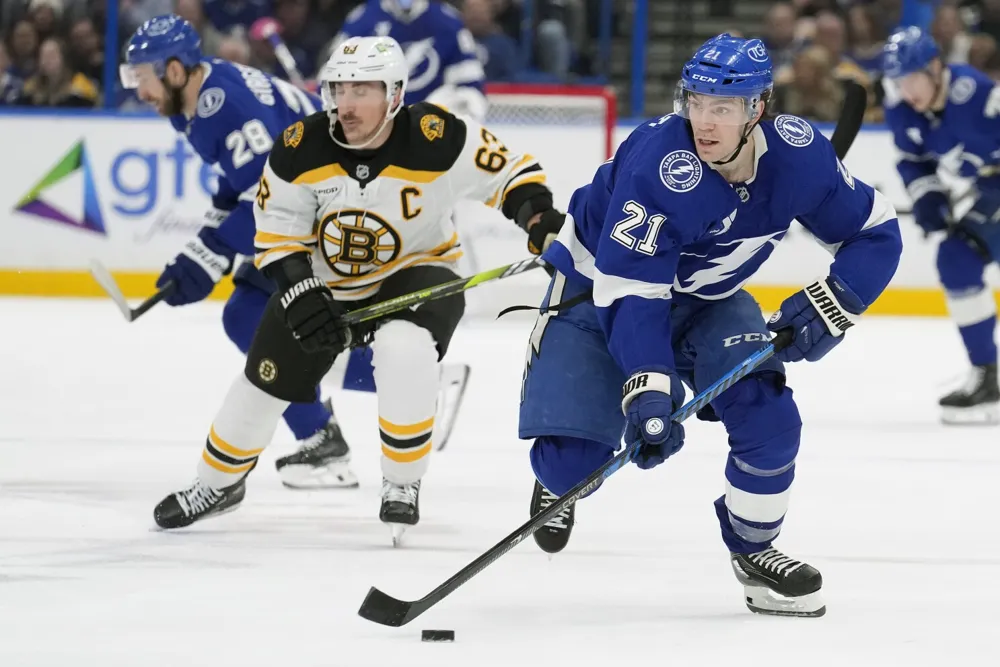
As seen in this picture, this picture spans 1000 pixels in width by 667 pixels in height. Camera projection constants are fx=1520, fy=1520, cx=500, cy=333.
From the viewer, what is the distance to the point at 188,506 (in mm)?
3293

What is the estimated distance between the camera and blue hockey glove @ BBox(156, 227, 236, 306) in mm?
3645

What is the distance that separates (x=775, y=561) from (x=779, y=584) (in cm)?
4

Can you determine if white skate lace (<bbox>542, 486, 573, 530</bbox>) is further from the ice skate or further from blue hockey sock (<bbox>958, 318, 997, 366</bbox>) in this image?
blue hockey sock (<bbox>958, 318, 997, 366</bbox>)

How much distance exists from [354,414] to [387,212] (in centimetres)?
168

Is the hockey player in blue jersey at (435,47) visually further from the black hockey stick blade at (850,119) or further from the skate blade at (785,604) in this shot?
the skate blade at (785,604)

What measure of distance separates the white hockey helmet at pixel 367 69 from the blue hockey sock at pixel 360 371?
0.60 m

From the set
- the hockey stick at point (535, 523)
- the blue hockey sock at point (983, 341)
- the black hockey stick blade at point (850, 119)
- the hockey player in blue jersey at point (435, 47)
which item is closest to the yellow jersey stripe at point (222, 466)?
the hockey stick at point (535, 523)

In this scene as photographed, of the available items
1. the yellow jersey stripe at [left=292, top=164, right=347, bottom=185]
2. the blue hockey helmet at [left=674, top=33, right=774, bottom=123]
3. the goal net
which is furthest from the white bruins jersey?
the goal net

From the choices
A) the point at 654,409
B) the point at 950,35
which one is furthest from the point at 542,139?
the point at 654,409

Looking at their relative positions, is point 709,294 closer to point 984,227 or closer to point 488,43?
point 984,227

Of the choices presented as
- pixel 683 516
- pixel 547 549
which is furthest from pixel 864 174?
pixel 547 549

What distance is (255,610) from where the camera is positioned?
2641 millimetres

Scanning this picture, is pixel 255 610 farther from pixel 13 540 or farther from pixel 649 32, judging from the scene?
pixel 649 32

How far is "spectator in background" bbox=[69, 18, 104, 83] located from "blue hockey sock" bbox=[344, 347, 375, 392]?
4.37m
